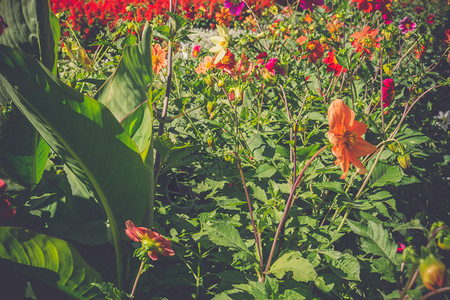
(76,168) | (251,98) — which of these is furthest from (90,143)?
(251,98)

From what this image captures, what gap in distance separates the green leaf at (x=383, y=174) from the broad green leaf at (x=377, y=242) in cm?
39

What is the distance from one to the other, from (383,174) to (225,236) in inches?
25.4

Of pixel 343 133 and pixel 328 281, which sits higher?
pixel 343 133

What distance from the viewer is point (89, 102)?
38.7 inches

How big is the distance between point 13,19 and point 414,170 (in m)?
1.82

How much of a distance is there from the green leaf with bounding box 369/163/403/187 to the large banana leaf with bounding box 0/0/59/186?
1.23 metres

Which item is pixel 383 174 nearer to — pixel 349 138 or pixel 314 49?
pixel 349 138

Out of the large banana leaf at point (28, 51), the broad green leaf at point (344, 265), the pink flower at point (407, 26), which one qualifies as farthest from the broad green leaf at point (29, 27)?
the pink flower at point (407, 26)

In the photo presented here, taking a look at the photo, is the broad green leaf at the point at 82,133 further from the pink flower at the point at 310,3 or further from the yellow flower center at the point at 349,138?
the pink flower at the point at 310,3

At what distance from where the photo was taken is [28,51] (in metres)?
1.24

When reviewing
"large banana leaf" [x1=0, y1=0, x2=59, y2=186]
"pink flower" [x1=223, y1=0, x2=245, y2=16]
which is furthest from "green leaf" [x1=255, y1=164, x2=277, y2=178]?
"pink flower" [x1=223, y1=0, x2=245, y2=16]

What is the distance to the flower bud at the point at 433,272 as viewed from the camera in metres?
0.53

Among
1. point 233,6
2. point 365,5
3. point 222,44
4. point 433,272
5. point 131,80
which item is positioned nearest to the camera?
point 433,272

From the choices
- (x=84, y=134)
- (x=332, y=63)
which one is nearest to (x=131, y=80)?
(x=84, y=134)
